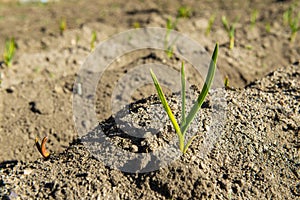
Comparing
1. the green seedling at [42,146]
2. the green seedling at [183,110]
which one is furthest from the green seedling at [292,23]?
the green seedling at [42,146]

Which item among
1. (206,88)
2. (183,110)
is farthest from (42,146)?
(206,88)

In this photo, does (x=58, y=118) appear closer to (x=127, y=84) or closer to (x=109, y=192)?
(x=127, y=84)

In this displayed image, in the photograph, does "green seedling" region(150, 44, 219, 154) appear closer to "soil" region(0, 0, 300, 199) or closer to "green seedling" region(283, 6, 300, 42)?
"soil" region(0, 0, 300, 199)

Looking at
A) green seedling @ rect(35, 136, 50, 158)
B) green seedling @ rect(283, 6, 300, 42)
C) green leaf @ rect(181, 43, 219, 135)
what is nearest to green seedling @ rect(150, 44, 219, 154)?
green leaf @ rect(181, 43, 219, 135)

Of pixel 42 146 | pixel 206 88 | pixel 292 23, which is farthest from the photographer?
pixel 292 23

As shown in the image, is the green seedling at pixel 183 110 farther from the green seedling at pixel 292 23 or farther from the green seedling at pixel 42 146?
the green seedling at pixel 292 23

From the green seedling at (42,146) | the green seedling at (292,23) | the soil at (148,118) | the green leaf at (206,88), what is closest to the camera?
the green leaf at (206,88)

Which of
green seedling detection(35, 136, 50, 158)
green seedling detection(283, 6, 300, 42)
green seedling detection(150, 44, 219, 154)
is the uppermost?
green seedling detection(283, 6, 300, 42)

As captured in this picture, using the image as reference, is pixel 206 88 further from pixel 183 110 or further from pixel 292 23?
pixel 292 23

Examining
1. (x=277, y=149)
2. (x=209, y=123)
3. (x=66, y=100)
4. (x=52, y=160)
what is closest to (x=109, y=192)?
(x=52, y=160)
